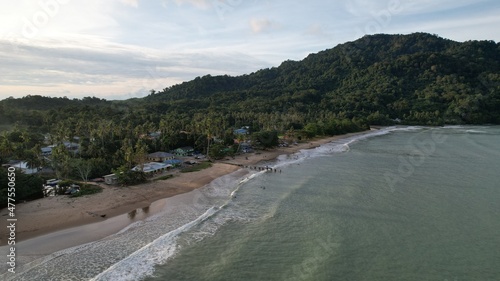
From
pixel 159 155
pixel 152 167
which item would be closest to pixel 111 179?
pixel 152 167

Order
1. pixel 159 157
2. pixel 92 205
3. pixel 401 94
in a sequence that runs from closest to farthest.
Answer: pixel 92 205 < pixel 159 157 < pixel 401 94

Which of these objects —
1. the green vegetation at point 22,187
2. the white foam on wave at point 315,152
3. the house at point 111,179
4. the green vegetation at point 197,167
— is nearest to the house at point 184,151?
the green vegetation at point 197,167

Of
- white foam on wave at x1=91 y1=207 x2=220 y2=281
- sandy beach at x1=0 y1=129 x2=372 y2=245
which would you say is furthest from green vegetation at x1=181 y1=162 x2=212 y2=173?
white foam on wave at x1=91 y1=207 x2=220 y2=281

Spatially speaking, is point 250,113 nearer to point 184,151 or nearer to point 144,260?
point 184,151

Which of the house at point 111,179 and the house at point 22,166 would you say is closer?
the house at point 111,179

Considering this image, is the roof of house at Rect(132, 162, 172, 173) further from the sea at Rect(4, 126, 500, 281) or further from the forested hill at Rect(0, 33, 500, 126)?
the forested hill at Rect(0, 33, 500, 126)

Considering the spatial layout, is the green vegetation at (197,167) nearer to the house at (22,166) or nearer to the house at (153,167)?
the house at (153,167)
